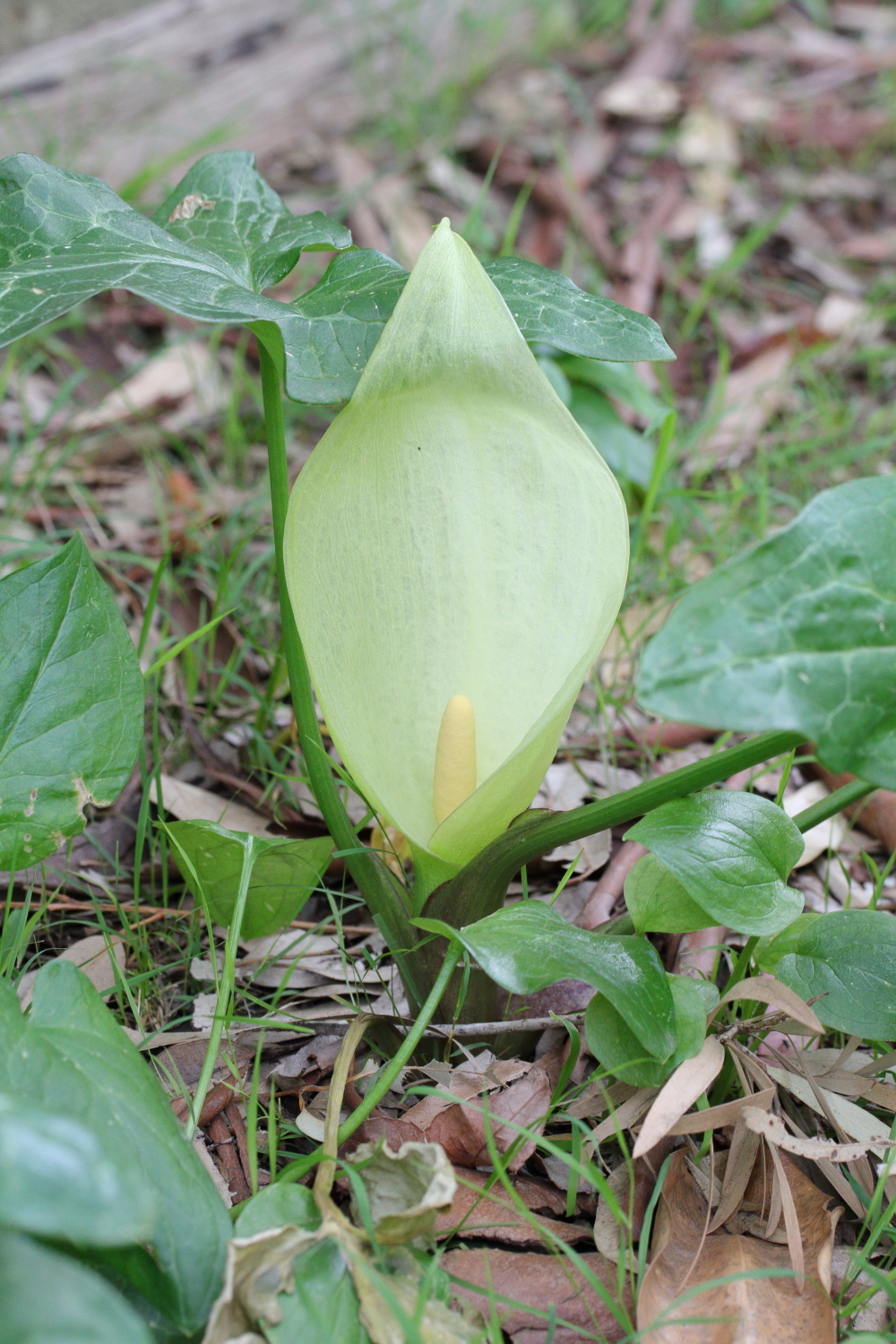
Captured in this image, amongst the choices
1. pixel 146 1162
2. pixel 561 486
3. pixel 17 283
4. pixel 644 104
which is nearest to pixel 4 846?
pixel 146 1162

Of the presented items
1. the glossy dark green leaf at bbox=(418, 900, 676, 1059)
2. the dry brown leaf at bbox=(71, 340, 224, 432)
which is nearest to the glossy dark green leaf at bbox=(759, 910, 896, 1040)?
the glossy dark green leaf at bbox=(418, 900, 676, 1059)

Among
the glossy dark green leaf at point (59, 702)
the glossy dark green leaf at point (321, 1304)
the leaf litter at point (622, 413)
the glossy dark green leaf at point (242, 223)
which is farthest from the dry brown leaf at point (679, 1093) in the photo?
the glossy dark green leaf at point (242, 223)

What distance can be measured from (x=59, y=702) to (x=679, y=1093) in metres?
0.55

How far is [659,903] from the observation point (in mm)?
800

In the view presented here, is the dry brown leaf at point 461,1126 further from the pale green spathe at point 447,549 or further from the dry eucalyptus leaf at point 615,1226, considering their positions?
the pale green spathe at point 447,549

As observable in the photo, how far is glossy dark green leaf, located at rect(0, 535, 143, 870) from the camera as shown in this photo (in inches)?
31.7

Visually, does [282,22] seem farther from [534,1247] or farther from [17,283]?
[534,1247]

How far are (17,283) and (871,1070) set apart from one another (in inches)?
34.0

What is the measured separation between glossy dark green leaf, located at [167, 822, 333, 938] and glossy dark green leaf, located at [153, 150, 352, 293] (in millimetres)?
456

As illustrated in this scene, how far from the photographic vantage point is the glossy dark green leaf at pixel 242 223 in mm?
873

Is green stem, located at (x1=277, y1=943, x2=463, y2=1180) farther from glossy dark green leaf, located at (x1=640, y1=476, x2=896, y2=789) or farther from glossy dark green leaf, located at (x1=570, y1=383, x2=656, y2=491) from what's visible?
glossy dark green leaf, located at (x1=570, y1=383, x2=656, y2=491)

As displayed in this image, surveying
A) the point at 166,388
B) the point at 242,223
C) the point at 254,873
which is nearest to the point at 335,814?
the point at 254,873

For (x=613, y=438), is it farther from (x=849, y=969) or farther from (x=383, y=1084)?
(x=383, y=1084)

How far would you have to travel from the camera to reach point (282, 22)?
91.6 inches
